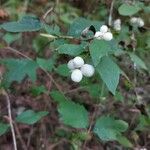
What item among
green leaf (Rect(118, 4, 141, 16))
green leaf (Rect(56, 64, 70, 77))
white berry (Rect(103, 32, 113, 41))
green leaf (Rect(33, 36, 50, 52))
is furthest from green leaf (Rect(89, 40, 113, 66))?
green leaf (Rect(33, 36, 50, 52))

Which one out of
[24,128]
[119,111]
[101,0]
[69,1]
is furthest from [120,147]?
[69,1]

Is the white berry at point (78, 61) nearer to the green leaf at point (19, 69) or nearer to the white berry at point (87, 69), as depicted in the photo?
the white berry at point (87, 69)

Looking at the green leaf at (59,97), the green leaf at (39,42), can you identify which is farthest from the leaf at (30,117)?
the green leaf at (39,42)

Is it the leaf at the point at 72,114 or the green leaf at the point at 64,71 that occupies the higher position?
the green leaf at the point at 64,71

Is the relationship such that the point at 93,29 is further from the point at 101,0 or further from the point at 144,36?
the point at 101,0

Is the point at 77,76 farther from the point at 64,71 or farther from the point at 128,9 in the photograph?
the point at 128,9

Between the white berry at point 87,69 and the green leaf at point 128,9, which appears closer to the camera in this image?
the white berry at point 87,69

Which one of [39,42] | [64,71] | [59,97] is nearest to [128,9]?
[64,71]
